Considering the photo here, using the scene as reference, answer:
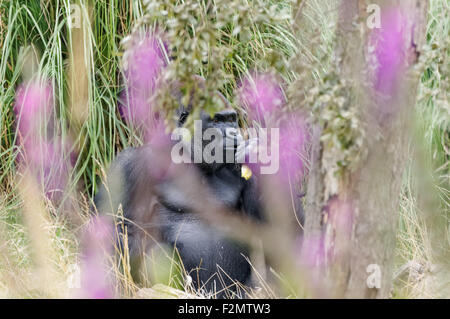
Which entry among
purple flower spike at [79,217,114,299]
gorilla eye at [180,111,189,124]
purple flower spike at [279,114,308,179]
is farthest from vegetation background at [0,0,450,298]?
gorilla eye at [180,111,189,124]

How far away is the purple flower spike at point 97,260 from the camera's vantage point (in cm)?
222

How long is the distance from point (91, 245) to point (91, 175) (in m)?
1.00

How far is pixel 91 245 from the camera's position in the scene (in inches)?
98.0

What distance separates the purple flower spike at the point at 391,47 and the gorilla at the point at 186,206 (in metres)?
0.90

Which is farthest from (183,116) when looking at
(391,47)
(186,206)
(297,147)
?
(391,47)

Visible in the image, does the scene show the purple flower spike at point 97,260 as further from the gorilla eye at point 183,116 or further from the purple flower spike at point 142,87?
the purple flower spike at point 142,87

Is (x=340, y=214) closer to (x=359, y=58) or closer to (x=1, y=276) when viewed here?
(x=359, y=58)

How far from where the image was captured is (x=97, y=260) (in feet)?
7.92

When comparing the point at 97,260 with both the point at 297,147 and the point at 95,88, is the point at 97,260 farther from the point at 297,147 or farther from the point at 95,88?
the point at 297,147

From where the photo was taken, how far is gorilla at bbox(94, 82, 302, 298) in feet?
8.32

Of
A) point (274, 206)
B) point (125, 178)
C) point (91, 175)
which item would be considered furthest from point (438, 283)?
point (91, 175)

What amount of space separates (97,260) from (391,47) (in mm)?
1306

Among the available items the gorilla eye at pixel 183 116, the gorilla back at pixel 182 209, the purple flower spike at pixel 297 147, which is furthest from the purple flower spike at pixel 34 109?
the purple flower spike at pixel 297 147

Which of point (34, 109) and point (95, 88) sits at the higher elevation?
point (95, 88)
